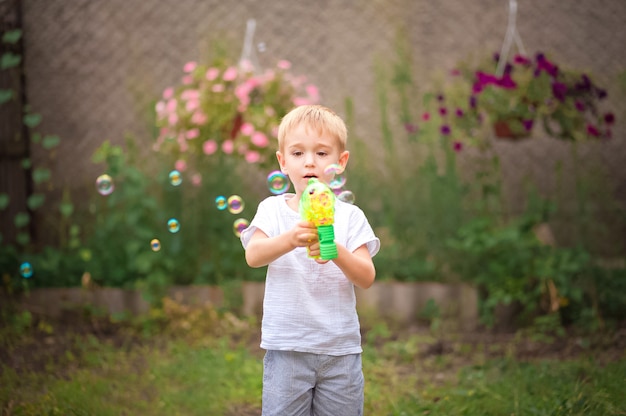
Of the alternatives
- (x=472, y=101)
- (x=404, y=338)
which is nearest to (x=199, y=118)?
(x=472, y=101)

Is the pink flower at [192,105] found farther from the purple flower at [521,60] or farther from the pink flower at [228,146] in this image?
the purple flower at [521,60]

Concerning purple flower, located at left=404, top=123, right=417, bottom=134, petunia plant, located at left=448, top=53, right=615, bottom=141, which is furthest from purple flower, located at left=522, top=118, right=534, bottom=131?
purple flower, located at left=404, top=123, right=417, bottom=134

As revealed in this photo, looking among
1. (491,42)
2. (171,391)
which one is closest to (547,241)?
(491,42)

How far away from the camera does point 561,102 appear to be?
4109 mm

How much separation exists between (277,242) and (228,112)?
8.81ft

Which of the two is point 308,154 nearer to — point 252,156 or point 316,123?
point 316,123

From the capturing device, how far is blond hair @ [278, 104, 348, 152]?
1.95 meters

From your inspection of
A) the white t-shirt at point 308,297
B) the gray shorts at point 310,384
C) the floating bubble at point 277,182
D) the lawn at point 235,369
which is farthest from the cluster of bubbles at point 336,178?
the lawn at point 235,369

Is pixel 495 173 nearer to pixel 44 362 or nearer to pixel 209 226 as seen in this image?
pixel 209 226

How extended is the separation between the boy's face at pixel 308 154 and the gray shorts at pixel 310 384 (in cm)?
47

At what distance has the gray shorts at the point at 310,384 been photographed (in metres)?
1.96

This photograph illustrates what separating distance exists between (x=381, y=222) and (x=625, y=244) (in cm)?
171

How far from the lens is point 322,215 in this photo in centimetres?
173

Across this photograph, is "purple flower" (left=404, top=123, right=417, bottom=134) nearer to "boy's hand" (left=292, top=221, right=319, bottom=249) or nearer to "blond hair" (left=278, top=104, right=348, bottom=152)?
"blond hair" (left=278, top=104, right=348, bottom=152)
